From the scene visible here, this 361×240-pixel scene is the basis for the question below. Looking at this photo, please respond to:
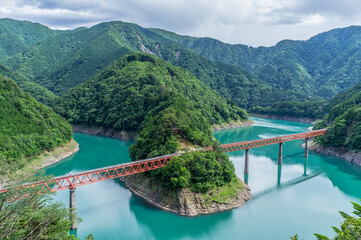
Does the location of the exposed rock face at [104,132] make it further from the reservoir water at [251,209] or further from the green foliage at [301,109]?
the green foliage at [301,109]

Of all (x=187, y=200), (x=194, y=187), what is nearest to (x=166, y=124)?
(x=194, y=187)

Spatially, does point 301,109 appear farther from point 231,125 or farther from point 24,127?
point 24,127

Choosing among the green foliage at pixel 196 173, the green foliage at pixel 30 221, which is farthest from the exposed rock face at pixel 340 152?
the green foliage at pixel 30 221

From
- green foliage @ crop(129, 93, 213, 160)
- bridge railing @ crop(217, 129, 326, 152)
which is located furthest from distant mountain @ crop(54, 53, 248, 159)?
bridge railing @ crop(217, 129, 326, 152)

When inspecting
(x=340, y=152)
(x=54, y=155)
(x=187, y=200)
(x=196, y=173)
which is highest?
(x=196, y=173)

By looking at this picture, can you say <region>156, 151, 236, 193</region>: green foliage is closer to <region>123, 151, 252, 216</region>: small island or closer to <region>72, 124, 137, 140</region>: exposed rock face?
<region>123, 151, 252, 216</region>: small island

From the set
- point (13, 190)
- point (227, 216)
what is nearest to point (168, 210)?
point (227, 216)
